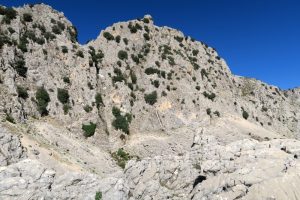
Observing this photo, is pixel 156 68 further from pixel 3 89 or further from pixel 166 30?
pixel 3 89

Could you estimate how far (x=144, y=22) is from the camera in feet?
294

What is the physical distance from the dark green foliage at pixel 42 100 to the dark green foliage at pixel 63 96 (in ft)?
7.01

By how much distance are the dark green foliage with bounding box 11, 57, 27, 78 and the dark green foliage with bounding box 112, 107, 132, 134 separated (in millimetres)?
16053

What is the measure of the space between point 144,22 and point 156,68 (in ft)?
48.0

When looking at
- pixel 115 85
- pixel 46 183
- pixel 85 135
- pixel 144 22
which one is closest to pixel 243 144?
pixel 46 183

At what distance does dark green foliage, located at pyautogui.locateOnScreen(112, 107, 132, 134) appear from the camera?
220ft

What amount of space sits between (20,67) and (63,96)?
25.8 ft

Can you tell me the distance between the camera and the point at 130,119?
228ft

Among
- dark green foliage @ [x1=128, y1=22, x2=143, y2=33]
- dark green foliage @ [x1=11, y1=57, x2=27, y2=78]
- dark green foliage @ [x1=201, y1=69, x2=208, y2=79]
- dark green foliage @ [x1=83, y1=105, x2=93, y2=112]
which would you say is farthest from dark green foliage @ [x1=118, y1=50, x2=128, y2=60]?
dark green foliage @ [x1=11, y1=57, x2=27, y2=78]

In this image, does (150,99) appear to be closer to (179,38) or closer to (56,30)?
(56,30)

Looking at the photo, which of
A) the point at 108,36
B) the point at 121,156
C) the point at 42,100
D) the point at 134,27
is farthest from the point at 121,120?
the point at 134,27

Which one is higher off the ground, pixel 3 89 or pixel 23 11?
pixel 23 11

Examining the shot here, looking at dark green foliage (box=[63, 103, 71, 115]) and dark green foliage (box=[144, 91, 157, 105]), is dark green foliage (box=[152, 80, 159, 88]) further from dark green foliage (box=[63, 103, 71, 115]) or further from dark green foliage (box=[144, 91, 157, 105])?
dark green foliage (box=[63, 103, 71, 115])

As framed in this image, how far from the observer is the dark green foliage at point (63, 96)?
64.0 meters
